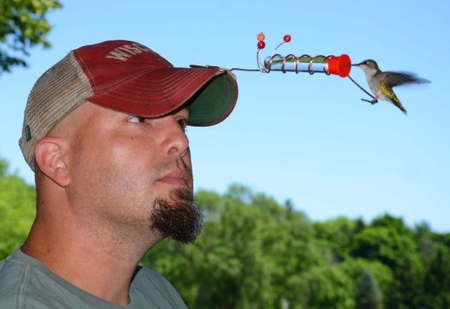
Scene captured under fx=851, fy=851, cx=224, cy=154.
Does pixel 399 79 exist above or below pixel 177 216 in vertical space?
above

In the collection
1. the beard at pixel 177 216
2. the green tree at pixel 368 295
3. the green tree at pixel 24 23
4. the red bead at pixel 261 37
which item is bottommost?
the beard at pixel 177 216

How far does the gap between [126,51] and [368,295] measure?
409 feet

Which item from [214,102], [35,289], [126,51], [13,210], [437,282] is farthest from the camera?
[437,282]

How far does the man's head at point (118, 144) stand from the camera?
3406 millimetres

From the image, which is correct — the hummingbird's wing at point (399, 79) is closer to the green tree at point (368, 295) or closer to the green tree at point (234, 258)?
the green tree at point (234, 258)

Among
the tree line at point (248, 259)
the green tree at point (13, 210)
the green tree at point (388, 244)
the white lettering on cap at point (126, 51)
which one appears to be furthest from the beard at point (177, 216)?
the green tree at point (388, 244)

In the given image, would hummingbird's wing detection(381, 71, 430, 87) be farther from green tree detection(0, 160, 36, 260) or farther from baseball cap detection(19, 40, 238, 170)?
green tree detection(0, 160, 36, 260)

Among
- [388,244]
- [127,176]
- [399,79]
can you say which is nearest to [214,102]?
[127,176]

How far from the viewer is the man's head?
3.41 meters

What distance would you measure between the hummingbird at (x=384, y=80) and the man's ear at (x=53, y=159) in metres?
1.27

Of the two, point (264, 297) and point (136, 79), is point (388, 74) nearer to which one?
point (136, 79)

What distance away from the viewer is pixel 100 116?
3.46m

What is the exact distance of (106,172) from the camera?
341cm

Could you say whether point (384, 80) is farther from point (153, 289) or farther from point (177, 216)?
point (153, 289)
